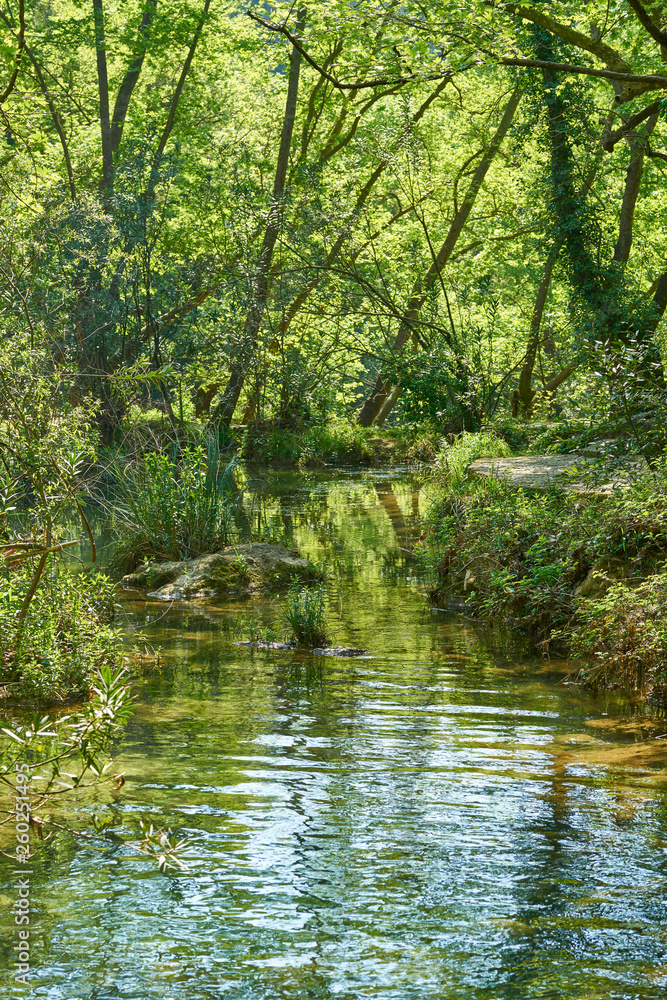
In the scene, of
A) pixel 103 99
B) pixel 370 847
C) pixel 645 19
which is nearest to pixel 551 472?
pixel 645 19

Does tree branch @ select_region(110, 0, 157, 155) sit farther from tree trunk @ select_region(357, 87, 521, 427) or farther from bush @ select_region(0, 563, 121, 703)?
bush @ select_region(0, 563, 121, 703)

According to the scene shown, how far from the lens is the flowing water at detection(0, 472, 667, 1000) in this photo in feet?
11.0

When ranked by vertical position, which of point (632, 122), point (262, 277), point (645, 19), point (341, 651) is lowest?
point (341, 651)

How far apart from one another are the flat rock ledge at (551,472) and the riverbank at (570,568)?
9 cm

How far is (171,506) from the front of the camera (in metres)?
11.1

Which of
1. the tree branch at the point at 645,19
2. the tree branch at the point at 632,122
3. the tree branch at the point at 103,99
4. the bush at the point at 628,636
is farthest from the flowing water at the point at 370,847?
the tree branch at the point at 103,99

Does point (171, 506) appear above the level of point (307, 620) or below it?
above

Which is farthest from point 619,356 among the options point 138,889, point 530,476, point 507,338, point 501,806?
point 507,338

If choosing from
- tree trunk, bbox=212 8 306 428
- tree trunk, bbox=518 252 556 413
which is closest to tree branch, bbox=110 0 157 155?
tree trunk, bbox=212 8 306 428

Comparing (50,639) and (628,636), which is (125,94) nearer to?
(50,639)

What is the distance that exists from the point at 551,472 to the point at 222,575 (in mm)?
3745

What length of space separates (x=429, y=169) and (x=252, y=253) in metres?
4.64

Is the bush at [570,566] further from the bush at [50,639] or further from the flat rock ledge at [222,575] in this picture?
the bush at [50,639]

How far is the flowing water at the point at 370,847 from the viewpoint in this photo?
3357 millimetres
